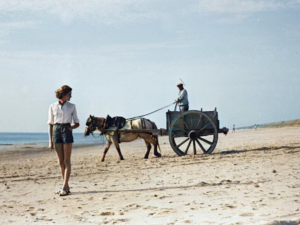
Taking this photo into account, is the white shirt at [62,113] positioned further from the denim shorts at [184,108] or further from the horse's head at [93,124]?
the horse's head at [93,124]

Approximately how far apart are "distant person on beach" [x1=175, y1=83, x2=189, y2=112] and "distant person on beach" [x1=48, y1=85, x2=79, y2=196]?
637 centimetres

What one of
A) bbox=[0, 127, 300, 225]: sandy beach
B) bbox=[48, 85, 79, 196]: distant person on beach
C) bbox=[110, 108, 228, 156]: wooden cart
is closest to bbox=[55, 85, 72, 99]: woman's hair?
bbox=[48, 85, 79, 196]: distant person on beach

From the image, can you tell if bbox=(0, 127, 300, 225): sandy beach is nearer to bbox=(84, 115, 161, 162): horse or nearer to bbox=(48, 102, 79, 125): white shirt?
bbox=(48, 102, 79, 125): white shirt

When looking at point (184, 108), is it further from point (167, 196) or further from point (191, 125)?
point (167, 196)

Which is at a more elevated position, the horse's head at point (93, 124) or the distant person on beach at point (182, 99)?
the distant person on beach at point (182, 99)

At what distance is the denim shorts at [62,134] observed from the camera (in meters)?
6.88

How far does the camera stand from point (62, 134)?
6910 millimetres

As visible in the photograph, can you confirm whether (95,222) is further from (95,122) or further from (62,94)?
(95,122)

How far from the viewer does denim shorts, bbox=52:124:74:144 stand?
688cm

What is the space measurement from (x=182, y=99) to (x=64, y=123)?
6.61 metres

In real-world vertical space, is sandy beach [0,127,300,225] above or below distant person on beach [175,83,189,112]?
below

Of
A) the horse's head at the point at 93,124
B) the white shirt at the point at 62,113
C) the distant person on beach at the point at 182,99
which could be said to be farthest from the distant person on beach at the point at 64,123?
the horse's head at the point at 93,124

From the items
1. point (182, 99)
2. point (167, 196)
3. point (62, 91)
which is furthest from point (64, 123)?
point (182, 99)

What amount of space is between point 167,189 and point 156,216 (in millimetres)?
1899
